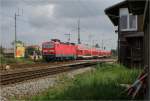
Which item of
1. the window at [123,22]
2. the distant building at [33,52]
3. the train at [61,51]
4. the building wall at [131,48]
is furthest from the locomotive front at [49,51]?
the building wall at [131,48]

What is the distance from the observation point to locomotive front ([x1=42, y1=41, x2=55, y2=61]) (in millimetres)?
51875

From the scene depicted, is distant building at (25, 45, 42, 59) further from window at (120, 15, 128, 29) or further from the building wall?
the building wall

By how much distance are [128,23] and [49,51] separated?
77.4 feet

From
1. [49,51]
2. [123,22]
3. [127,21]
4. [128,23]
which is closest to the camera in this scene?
[128,23]

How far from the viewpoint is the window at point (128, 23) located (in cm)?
2940

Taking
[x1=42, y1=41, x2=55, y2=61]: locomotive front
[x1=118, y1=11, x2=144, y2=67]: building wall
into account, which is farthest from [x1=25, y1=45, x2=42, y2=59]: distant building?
[x1=118, y1=11, x2=144, y2=67]: building wall

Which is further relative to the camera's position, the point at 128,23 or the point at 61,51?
the point at 61,51

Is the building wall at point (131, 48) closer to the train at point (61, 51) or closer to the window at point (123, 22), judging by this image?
the window at point (123, 22)

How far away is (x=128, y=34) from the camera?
2862cm

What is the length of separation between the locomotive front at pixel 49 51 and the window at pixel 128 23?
22.5 m

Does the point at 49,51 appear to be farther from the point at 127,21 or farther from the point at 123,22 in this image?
the point at 127,21

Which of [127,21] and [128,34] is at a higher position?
[127,21]

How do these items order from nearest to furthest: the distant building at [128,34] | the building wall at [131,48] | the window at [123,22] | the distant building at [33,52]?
the building wall at [131,48] → the distant building at [128,34] → the window at [123,22] → the distant building at [33,52]

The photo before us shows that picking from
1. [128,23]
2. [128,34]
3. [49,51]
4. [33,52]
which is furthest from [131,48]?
[33,52]
